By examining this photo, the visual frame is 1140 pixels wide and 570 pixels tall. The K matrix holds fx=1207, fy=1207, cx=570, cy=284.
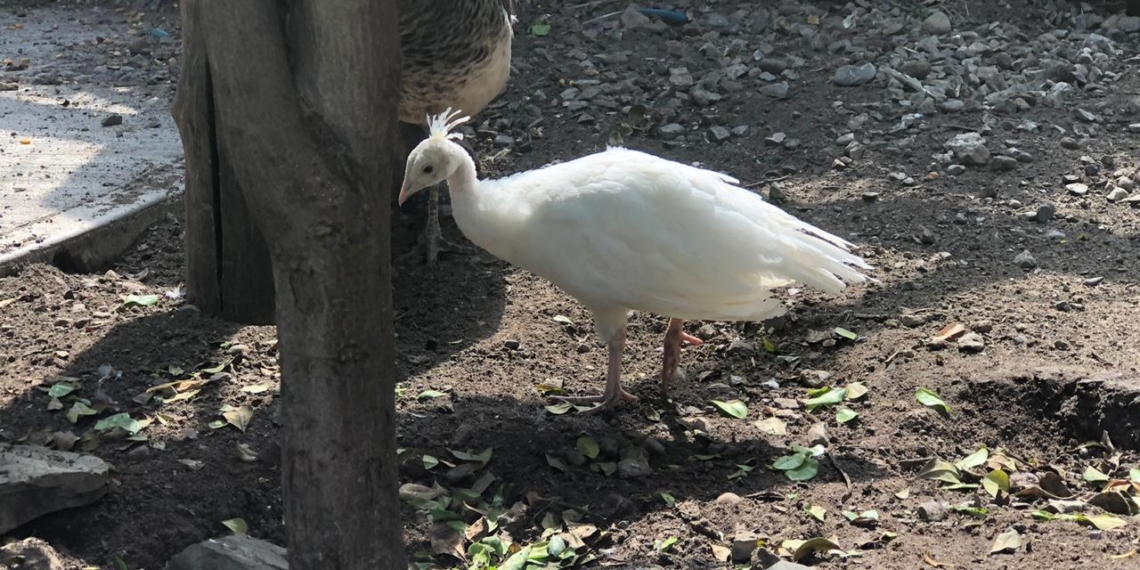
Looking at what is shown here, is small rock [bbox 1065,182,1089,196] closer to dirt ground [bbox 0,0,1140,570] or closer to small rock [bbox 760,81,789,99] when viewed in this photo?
dirt ground [bbox 0,0,1140,570]

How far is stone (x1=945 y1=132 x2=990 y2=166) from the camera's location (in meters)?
5.63

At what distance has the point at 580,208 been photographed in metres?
3.86

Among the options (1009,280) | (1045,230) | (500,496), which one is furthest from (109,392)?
(1045,230)

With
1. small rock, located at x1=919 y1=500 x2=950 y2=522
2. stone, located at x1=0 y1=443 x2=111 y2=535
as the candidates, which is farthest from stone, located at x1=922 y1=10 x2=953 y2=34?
stone, located at x1=0 y1=443 x2=111 y2=535

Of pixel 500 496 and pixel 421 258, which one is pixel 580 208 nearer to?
pixel 500 496

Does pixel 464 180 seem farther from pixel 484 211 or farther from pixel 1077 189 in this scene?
pixel 1077 189

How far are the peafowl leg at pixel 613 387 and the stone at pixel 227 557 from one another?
54.4 inches

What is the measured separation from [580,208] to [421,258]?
1.44 metres

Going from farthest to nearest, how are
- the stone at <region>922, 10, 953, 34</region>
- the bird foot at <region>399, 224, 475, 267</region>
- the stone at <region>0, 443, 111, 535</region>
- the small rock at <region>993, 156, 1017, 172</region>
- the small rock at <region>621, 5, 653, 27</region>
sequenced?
the small rock at <region>621, 5, 653, 27</region>
the stone at <region>922, 10, 953, 34</region>
the small rock at <region>993, 156, 1017, 172</region>
the bird foot at <region>399, 224, 475, 267</region>
the stone at <region>0, 443, 111, 535</region>

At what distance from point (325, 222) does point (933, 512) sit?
1.85 meters

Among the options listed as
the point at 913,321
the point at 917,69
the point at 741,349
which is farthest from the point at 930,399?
the point at 917,69

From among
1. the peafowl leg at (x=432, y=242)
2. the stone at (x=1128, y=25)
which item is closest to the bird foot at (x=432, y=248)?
the peafowl leg at (x=432, y=242)

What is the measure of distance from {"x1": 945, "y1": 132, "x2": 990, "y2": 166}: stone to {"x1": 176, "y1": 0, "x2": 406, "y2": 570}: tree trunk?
13.1 ft

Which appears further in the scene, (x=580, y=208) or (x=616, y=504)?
(x=580, y=208)
